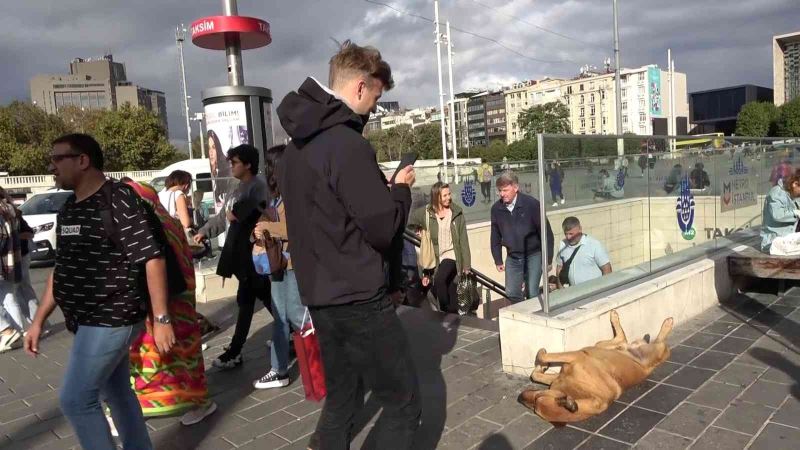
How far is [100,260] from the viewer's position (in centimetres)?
247

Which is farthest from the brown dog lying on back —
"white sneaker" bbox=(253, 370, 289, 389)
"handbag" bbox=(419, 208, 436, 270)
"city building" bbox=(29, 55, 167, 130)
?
"city building" bbox=(29, 55, 167, 130)

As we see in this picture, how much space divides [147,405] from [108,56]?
18154 centimetres

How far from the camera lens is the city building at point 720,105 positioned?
117 m

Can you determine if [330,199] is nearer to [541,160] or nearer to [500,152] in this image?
[541,160]

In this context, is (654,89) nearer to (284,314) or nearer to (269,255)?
(284,314)

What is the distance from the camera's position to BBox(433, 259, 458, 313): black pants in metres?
7.05

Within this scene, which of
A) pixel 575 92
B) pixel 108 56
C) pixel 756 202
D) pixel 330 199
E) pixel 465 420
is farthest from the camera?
pixel 108 56

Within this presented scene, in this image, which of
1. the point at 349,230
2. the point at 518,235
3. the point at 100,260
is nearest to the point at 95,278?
the point at 100,260

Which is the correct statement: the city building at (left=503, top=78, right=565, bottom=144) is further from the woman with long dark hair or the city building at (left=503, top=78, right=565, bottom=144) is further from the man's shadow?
the woman with long dark hair

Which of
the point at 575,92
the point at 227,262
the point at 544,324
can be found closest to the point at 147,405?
the point at 227,262

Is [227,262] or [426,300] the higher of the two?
[227,262]

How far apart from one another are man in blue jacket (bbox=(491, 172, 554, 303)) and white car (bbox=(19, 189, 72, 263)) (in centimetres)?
941

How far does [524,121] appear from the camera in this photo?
314 feet

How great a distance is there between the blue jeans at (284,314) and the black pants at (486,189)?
11.6 metres
